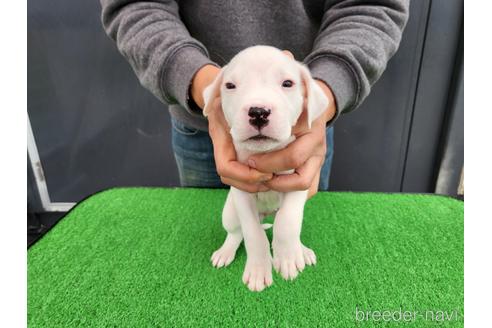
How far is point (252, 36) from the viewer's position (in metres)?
1.17

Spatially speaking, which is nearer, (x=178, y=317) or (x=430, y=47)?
(x=178, y=317)

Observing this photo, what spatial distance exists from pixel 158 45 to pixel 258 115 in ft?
1.56

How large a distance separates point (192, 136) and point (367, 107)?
1.10m

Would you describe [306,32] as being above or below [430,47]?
above

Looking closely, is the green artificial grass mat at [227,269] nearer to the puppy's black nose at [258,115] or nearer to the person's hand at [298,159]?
the person's hand at [298,159]

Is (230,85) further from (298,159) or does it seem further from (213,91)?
(298,159)

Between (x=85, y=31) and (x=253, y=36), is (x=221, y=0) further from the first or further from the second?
(x=85, y=31)

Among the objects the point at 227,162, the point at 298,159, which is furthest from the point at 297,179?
the point at 227,162

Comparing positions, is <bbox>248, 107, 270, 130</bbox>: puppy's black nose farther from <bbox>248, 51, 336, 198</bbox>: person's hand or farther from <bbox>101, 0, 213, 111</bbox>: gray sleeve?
<bbox>101, 0, 213, 111</bbox>: gray sleeve

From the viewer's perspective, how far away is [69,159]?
7.40 ft

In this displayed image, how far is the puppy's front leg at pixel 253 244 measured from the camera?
902mm

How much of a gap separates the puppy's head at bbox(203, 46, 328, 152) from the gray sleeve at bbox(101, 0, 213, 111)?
0.20 meters

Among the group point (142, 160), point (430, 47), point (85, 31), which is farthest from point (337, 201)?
point (85, 31)

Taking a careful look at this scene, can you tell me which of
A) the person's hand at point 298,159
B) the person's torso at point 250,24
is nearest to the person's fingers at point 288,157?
the person's hand at point 298,159
